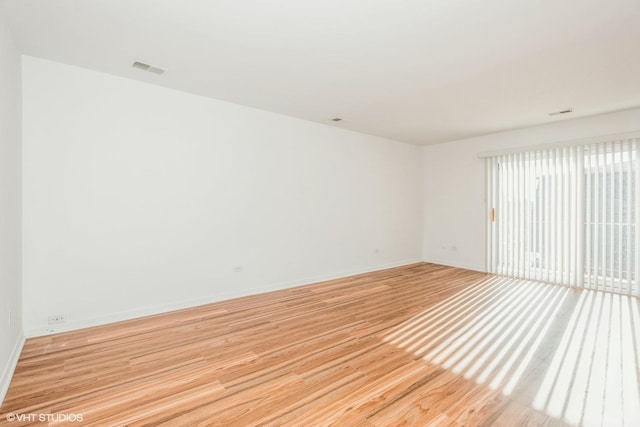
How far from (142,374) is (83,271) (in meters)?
1.52

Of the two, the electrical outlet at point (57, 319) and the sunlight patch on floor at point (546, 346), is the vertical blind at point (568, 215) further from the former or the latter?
the electrical outlet at point (57, 319)

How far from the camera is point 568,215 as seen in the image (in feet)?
16.0

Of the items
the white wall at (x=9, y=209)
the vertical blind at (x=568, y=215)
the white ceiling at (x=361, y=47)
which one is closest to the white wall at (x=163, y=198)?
the white wall at (x=9, y=209)

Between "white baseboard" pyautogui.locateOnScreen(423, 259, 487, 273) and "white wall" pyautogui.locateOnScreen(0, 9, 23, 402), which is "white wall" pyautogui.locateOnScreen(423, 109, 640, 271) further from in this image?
"white wall" pyautogui.locateOnScreen(0, 9, 23, 402)

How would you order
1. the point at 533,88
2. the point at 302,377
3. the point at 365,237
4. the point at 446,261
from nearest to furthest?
the point at 302,377
the point at 533,88
the point at 365,237
the point at 446,261

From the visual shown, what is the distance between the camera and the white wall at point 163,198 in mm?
2949

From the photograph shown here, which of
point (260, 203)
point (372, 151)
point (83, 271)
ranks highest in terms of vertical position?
point (372, 151)

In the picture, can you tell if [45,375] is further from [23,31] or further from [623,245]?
[623,245]

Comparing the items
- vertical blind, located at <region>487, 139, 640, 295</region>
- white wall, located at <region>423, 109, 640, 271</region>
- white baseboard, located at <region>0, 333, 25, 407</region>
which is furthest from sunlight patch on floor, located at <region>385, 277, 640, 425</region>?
white baseboard, located at <region>0, 333, 25, 407</region>

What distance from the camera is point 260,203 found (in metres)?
4.43

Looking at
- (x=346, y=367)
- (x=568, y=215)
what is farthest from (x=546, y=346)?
(x=568, y=215)

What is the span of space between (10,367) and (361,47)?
3.75 metres

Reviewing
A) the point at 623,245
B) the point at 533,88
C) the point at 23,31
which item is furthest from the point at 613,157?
the point at 23,31

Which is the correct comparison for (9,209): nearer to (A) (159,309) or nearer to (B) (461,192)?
(A) (159,309)
